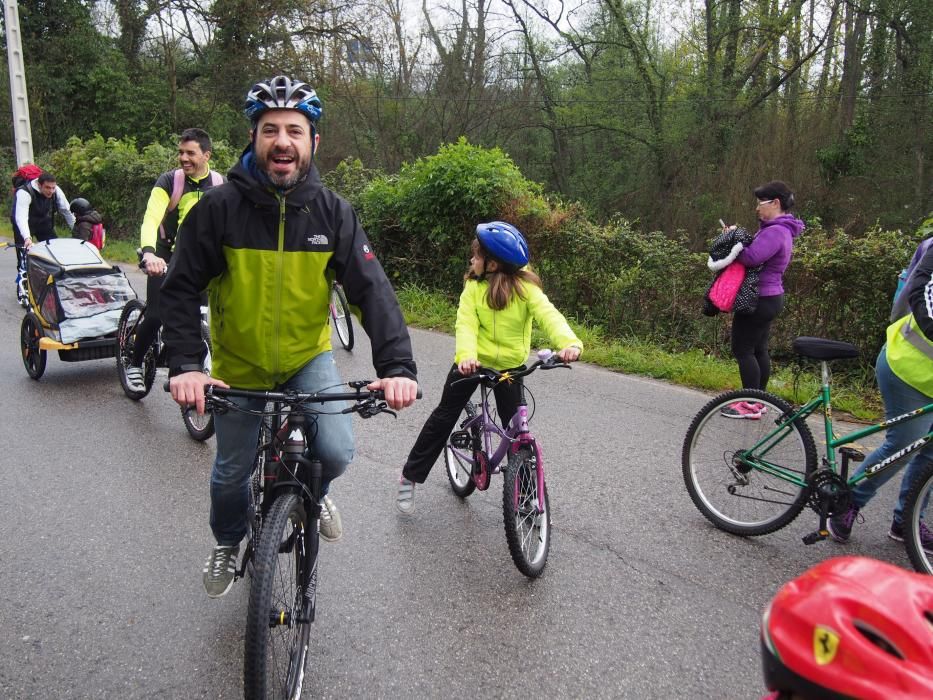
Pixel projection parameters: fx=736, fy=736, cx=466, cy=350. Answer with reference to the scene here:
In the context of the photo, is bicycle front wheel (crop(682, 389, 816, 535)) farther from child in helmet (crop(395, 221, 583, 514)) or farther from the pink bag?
the pink bag

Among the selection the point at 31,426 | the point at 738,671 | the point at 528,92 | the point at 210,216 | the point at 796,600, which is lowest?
the point at 31,426

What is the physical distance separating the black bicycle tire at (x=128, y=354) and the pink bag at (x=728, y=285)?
466 centimetres

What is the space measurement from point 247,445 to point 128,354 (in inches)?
161

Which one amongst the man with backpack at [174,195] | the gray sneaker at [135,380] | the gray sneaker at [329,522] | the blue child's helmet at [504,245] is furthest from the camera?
the gray sneaker at [135,380]

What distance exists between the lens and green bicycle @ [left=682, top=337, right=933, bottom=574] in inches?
139

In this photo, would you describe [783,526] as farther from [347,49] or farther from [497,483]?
[347,49]

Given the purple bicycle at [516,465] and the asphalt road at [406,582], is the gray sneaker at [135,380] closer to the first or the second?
the asphalt road at [406,582]

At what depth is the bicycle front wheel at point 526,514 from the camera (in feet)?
11.1

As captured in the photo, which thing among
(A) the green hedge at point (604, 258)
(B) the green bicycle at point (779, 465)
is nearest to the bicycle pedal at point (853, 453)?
(B) the green bicycle at point (779, 465)

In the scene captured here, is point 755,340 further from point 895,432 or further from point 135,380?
A: point 135,380

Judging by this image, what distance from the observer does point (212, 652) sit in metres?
2.95

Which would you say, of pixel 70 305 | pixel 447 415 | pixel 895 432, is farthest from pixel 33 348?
pixel 895 432

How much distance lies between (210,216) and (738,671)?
2.63 m

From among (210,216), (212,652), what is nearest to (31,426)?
(212,652)
